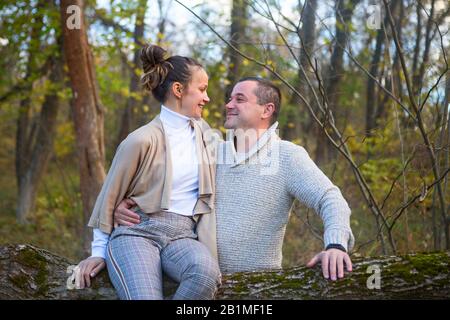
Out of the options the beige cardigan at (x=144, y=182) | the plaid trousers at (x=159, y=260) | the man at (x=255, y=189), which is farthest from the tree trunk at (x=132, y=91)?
the plaid trousers at (x=159, y=260)

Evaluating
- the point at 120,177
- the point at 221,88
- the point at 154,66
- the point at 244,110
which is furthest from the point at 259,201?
the point at 221,88

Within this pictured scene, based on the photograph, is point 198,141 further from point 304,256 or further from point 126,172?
point 304,256

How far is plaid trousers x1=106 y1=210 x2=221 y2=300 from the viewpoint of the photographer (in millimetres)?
2678

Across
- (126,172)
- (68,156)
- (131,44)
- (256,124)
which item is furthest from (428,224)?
(68,156)

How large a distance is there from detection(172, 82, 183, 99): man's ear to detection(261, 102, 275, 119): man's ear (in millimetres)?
572

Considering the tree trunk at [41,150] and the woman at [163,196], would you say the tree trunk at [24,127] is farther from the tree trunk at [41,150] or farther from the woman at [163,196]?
the woman at [163,196]

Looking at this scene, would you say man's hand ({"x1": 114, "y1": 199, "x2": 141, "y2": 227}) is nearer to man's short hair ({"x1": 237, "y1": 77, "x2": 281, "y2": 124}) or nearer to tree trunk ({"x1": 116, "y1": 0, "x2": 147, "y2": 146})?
man's short hair ({"x1": 237, "y1": 77, "x2": 281, "y2": 124})

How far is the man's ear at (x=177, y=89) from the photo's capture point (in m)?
3.27

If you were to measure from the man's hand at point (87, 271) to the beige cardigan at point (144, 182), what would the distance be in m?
0.18

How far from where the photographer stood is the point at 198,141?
3.22 m

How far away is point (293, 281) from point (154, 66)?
147 cm

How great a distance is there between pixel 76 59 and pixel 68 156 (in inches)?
475

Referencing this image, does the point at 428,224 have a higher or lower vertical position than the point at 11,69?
lower

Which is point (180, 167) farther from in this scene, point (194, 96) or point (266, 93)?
point (266, 93)
